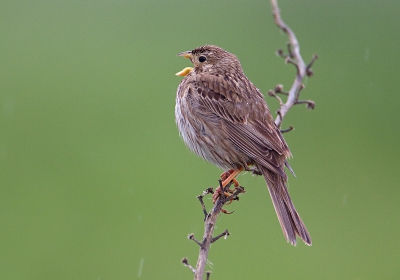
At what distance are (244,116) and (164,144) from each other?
15.8ft

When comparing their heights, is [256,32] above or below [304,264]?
above

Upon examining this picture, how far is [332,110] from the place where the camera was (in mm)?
11680

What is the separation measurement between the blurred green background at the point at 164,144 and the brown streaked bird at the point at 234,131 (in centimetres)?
216

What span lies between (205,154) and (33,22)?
9679 mm

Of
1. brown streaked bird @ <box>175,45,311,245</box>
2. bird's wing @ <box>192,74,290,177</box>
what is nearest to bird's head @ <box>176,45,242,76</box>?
brown streaked bird @ <box>175,45,311,245</box>

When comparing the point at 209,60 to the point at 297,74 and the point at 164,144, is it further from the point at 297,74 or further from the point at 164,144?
the point at 164,144

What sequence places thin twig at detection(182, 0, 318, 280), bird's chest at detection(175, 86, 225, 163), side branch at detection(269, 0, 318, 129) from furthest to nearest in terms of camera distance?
bird's chest at detection(175, 86, 225, 163)
side branch at detection(269, 0, 318, 129)
thin twig at detection(182, 0, 318, 280)

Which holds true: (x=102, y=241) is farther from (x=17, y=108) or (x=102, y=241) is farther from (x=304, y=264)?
(x=17, y=108)

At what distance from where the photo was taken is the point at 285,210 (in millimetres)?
5934

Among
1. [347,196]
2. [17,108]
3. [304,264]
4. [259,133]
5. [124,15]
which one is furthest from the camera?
[124,15]

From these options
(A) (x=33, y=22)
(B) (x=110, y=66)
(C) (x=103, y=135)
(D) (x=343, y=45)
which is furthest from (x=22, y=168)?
(D) (x=343, y=45)

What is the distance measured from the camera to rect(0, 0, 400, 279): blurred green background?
9.07 m

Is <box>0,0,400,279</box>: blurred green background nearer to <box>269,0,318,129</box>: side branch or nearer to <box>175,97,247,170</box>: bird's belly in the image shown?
<box>175,97,247,170</box>: bird's belly

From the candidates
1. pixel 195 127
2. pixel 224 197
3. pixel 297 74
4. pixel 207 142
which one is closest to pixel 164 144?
pixel 195 127
